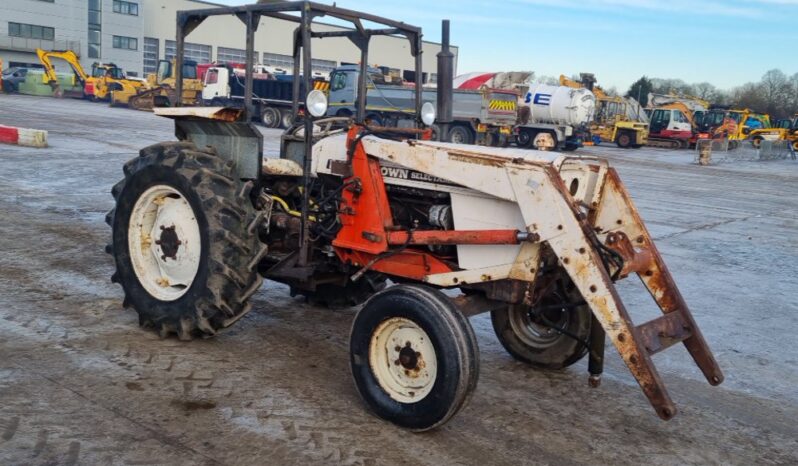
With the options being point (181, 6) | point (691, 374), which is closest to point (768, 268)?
point (691, 374)

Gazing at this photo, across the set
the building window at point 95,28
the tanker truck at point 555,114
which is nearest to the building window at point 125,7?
the building window at point 95,28

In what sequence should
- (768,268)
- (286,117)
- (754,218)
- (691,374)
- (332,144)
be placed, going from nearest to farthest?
(332,144) → (691,374) → (768,268) → (754,218) → (286,117)

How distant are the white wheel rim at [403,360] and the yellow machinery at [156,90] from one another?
112ft

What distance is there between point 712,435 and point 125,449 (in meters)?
3.24

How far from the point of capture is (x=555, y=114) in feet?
100

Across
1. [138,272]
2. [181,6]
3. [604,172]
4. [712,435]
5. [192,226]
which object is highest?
[181,6]

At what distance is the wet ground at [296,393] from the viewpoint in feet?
12.5

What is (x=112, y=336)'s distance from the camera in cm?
520

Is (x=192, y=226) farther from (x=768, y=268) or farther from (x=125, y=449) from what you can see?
(x=768, y=268)

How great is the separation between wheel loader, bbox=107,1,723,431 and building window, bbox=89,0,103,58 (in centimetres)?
6003

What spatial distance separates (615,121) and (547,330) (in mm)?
33197

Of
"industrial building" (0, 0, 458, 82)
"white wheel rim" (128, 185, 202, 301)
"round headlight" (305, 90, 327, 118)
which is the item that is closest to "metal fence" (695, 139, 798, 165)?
"industrial building" (0, 0, 458, 82)

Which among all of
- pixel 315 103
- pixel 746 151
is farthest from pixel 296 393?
pixel 746 151

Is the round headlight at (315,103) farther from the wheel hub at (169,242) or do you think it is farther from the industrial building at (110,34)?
the industrial building at (110,34)
